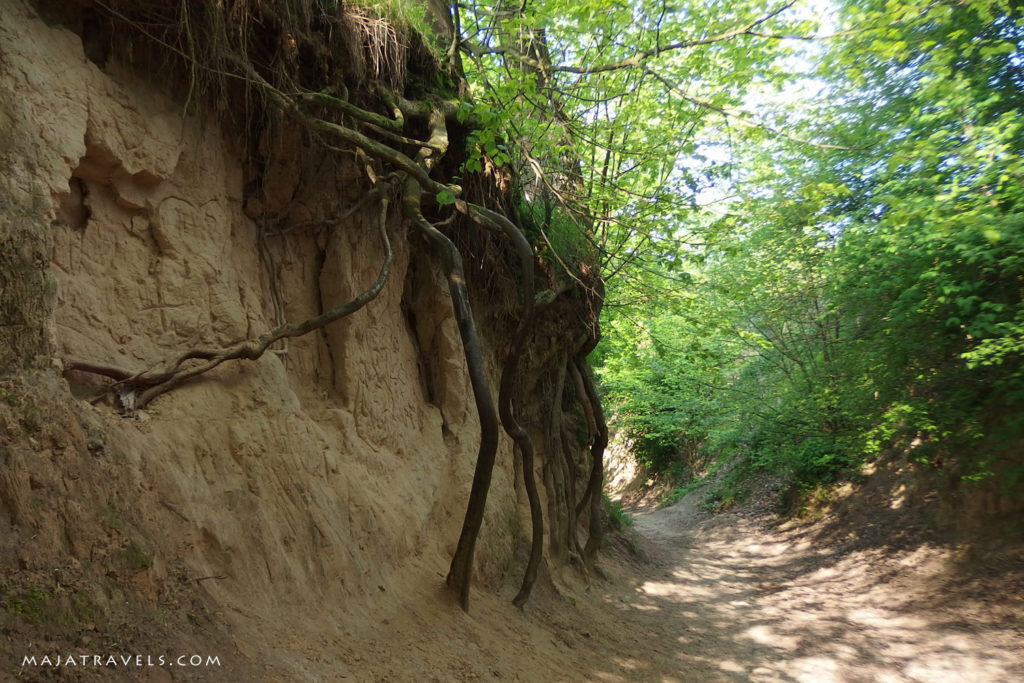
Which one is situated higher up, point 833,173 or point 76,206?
point 833,173

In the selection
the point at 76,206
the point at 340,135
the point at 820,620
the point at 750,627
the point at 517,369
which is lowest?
→ the point at 750,627

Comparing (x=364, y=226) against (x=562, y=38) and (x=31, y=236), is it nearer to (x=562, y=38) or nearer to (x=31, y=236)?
(x=31, y=236)

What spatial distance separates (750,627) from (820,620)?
929 mm

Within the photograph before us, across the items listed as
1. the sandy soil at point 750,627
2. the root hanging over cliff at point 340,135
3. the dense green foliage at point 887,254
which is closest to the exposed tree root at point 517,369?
the root hanging over cliff at point 340,135

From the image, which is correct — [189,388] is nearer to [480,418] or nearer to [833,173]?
[480,418]

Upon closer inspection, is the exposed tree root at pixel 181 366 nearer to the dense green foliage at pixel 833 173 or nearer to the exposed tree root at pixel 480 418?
the exposed tree root at pixel 480 418

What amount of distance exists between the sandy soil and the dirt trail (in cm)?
2

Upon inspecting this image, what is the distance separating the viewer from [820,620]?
26.4ft

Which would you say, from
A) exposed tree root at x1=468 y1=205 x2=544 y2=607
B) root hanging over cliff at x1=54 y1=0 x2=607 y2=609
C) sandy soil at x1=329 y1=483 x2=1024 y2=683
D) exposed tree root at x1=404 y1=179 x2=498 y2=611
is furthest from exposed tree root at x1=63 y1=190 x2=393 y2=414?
sandy soil at x1=329 y1=483 x2=1024 y2=683

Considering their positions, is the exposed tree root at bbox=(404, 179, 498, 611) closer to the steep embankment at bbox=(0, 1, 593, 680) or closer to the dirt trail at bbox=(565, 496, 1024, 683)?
the steep embankment at bbox=(0, 1, 593, 680)

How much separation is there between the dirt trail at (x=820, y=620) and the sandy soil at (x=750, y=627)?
2 cm

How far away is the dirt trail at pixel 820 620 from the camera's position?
248 inches

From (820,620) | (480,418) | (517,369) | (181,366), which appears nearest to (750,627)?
(820,620)

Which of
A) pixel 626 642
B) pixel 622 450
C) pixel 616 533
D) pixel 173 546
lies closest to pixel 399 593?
pixel 173 546
